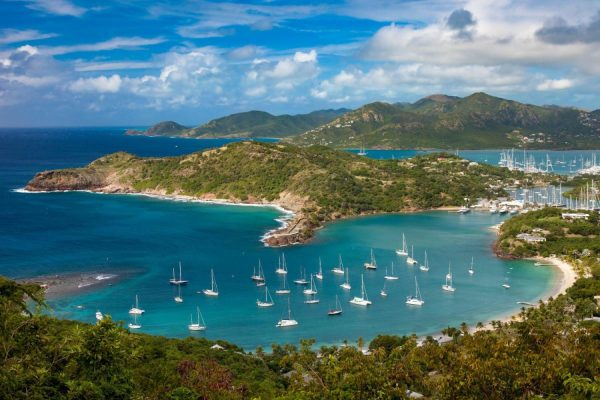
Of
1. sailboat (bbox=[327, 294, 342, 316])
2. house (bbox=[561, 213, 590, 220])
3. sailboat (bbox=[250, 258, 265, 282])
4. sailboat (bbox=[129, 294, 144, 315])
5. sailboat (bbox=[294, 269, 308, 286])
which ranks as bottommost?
sailboat (bbox=[327, 294, 342, 316])

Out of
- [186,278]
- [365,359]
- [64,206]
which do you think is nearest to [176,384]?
[365,359]

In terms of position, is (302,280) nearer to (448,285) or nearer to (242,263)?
(242,263)

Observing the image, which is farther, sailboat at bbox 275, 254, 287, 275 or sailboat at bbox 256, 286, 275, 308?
sailboat at bbox 275, 254, 287, 275

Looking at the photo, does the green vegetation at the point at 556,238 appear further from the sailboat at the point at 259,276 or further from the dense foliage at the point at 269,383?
the dense foliage at the point at 269,383

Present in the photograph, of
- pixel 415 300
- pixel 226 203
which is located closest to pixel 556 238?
pixel 415 300

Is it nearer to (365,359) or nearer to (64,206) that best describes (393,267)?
(365,359)

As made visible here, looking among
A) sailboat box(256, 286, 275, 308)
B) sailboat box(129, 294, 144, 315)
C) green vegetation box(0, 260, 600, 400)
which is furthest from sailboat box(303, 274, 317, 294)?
green vegetation box(0, 260, 600, 400)

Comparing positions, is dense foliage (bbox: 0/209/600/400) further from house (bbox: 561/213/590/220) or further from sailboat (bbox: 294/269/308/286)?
house (bbox: 561/213/590/220)
